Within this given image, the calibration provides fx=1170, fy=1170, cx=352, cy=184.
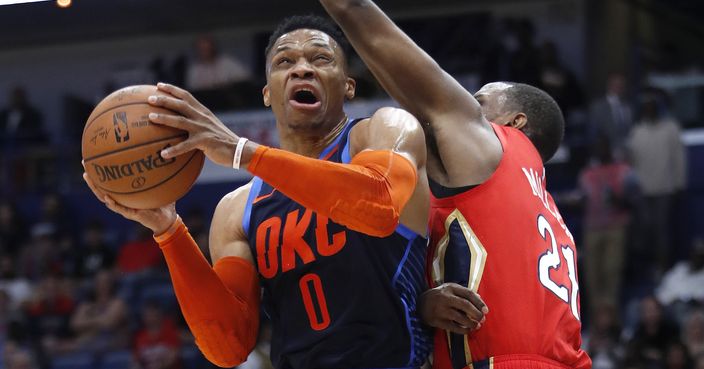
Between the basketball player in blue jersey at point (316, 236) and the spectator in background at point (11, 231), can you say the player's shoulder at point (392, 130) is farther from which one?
the spectator in background at point (11, 231)

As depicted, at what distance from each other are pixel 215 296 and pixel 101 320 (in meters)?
8.42

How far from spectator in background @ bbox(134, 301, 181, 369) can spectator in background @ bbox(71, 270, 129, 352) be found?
460 mm

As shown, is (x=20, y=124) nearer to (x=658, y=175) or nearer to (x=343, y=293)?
(x=658, y=175)

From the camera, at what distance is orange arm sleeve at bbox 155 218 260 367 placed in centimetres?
426

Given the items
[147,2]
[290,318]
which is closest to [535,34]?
[147,2]

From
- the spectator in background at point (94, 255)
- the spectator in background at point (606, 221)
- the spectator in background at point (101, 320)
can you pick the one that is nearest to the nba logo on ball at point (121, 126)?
the spectator in background at point (606, 221)

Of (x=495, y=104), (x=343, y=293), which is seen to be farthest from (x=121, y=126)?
(x=495, y=104)

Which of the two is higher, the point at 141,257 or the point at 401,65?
the point at 401,65

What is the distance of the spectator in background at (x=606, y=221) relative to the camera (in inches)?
444

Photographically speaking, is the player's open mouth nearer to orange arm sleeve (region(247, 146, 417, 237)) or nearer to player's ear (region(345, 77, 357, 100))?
player's ear (region(345, 77, 357, 100))

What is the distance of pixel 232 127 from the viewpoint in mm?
13930

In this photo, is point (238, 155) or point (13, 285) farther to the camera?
point (13, 285)

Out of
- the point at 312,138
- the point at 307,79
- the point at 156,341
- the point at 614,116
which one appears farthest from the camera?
the point at 614,116

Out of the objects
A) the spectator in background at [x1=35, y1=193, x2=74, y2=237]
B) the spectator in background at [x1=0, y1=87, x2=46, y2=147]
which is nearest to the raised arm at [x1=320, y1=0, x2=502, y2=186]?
the spectator in background at [x1=35, y1=193, x2=74, y2=237]
